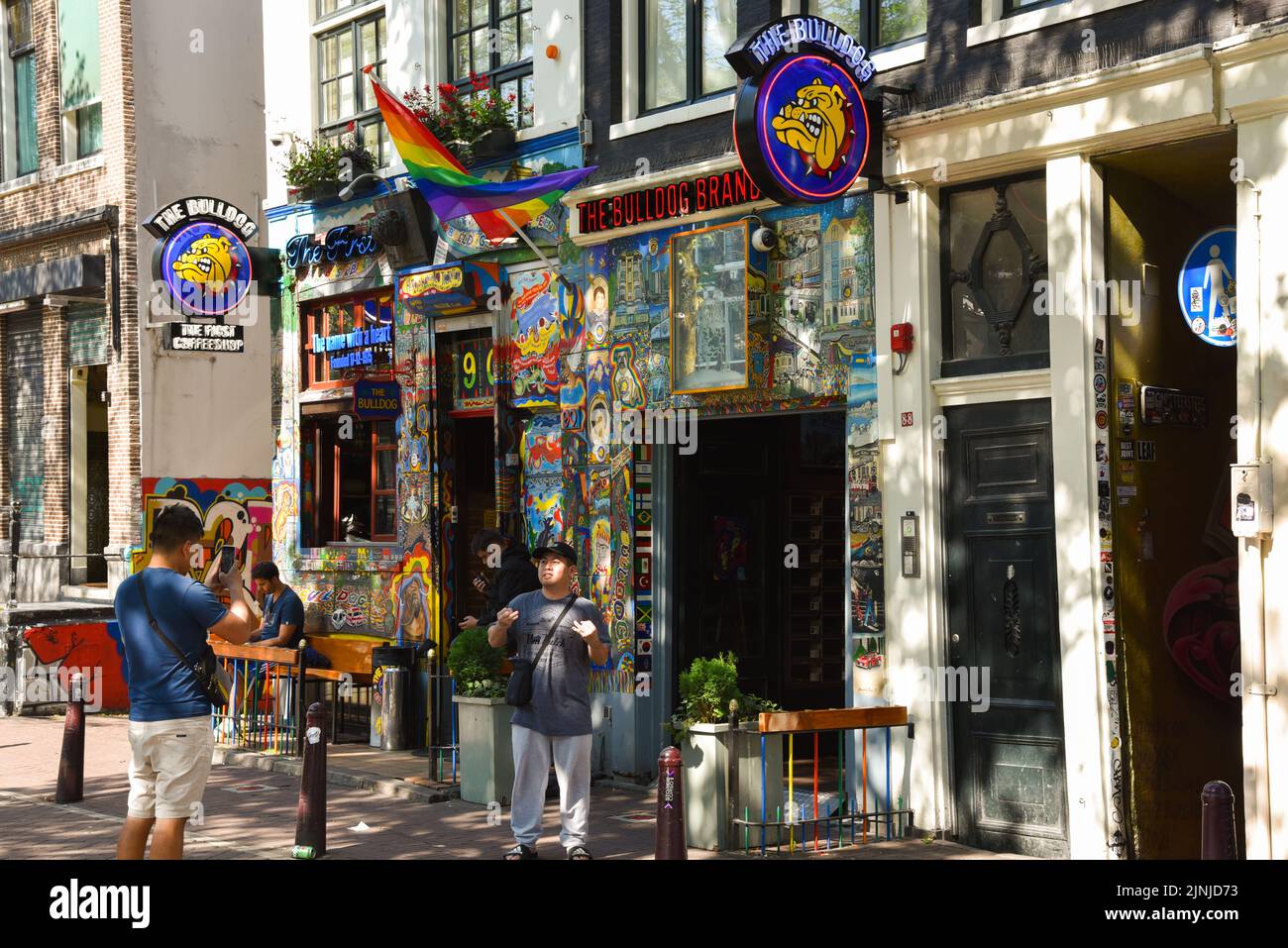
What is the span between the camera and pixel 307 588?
1702cm

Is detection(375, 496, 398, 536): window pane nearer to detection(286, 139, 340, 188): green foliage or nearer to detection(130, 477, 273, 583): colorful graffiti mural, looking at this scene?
detection(286, 139, 340, 188): green foliage

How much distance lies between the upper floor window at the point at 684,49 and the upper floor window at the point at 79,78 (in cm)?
1039

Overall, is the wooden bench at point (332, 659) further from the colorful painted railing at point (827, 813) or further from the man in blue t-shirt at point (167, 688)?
the man in blue t-shirt at point (167, 688)

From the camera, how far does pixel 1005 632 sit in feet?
33.7

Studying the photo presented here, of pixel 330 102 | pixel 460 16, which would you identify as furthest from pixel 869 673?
pixel 330 102

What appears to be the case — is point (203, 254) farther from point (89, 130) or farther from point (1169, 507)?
point (1169, 507)

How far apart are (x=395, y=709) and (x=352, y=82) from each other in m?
6.73

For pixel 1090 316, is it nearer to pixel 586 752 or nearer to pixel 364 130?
pixel 586 752

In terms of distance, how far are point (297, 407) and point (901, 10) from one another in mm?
8690

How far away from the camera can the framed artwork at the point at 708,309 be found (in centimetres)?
1196

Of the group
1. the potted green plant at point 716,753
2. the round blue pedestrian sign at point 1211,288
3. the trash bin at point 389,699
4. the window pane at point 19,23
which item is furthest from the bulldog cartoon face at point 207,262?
the round blue pedestrian sign at point 1211,288

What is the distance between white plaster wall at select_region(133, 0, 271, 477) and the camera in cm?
2025

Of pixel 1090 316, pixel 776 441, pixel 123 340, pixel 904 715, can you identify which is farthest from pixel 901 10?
pixel 123 340

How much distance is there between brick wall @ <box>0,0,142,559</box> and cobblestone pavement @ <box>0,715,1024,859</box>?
6.77 m
